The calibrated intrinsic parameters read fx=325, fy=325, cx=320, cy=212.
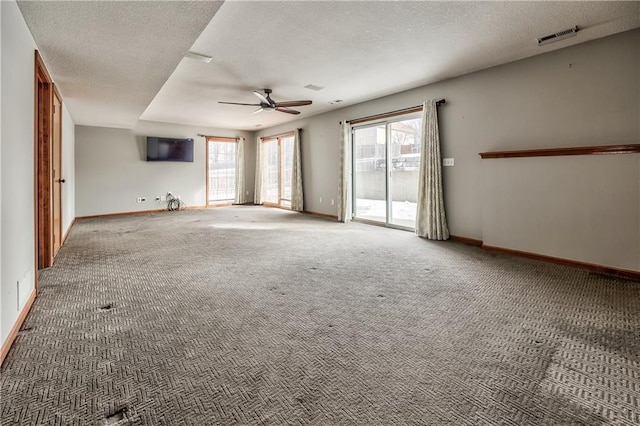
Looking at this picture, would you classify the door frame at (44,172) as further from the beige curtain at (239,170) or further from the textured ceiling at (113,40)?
the beige curtain at (239,170)

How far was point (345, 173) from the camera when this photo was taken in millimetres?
7258

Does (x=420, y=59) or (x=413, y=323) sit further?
(x=420, y=59)

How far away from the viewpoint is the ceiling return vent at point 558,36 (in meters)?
3.50

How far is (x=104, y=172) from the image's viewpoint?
830cm

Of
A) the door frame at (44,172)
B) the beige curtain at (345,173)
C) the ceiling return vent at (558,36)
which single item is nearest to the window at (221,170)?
the beige curtain at (345,173)

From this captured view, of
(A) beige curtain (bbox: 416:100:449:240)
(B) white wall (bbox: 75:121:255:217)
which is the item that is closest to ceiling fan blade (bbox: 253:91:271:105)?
(A) beige curtain (bbox: 416:100:449:240)

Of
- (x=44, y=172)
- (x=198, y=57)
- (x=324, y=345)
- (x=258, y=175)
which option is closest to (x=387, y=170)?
(x=198, y=57)

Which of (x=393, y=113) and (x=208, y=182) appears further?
(x=208, y=182)

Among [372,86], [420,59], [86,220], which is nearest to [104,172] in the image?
[86,220]

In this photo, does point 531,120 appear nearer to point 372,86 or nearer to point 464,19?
point 464,19

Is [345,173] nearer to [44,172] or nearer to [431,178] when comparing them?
[431,178]

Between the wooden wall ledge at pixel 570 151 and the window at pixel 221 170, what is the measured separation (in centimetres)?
801

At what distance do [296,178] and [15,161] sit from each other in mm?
6818

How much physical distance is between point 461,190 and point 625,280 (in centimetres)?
233
